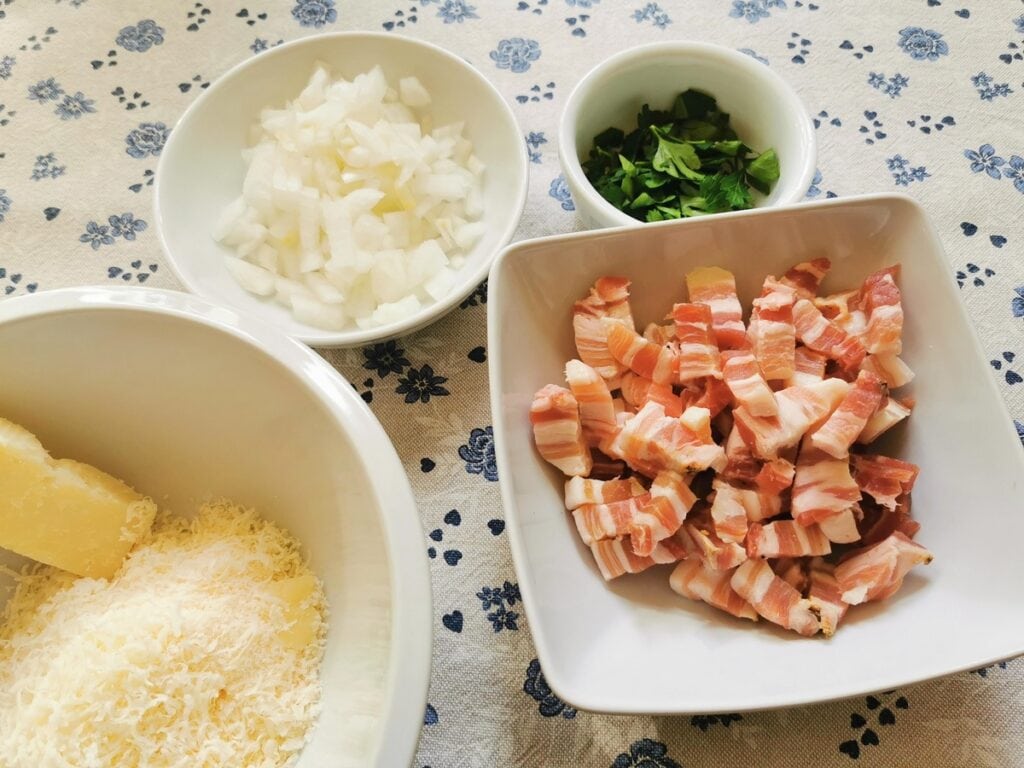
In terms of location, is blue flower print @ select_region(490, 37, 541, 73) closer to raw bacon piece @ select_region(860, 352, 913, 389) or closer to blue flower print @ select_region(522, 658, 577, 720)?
raw bacon piece @ select_region(860, 352, 913, 389)

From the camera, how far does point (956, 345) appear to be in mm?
800

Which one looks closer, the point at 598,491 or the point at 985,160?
the point at 598,491

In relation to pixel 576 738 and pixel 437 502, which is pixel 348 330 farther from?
pixel 576 738

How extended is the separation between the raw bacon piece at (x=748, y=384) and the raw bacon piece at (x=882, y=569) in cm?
16

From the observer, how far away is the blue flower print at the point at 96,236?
1.17 metres

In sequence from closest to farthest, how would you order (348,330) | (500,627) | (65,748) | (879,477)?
(65,748), (879,477), (500,627), (348,330)

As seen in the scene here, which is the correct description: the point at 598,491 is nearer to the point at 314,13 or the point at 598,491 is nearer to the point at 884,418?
the point at 884,418

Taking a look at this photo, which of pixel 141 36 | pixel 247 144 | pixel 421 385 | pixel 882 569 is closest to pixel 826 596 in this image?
pixel 882 569

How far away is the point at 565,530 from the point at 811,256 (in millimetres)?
427

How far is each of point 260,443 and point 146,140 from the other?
28.4 inches

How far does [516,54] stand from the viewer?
133cm

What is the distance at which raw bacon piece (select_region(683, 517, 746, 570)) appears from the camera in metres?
0.74

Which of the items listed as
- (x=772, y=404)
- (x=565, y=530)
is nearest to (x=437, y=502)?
(x=565, y=530)

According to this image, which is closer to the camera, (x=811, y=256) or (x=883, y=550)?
(x=883, y=550)
